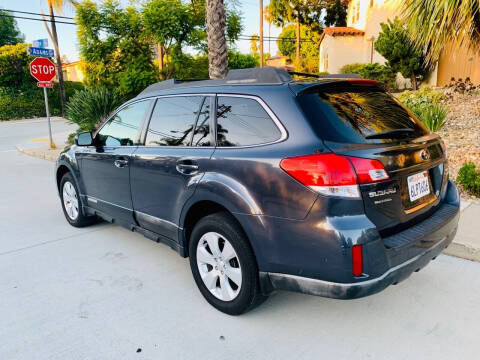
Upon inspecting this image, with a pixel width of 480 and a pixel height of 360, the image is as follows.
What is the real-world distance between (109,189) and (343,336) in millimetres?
2730

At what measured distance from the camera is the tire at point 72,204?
16.1ft

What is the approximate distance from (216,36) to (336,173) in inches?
262

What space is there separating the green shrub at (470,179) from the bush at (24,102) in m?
29.1

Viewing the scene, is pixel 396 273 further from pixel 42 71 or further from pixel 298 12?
pixel 298 12

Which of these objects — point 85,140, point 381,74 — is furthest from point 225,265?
point 381,74

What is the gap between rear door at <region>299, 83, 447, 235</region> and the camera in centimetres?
240

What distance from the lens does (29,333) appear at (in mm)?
2816

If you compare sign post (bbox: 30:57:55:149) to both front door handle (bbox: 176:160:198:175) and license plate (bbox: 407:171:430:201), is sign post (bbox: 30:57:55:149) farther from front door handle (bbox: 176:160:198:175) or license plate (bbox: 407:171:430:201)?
license plate (bbox: 407:171:430:201)

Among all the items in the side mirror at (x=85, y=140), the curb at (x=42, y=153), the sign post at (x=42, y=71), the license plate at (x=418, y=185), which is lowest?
the curb at (x=42, y=153)

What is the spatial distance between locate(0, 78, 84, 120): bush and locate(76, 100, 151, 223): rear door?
91.2 ft

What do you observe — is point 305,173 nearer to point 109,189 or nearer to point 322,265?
point 322,265

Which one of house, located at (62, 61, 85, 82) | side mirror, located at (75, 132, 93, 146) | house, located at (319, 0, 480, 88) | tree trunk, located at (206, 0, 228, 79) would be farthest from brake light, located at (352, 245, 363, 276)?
house, located at (62, 61, 85, 82)

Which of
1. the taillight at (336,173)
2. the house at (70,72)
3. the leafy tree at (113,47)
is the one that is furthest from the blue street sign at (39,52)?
the house at (70,72)

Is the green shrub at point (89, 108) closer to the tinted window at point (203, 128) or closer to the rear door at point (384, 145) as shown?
the tinted window at point (203, 128)
